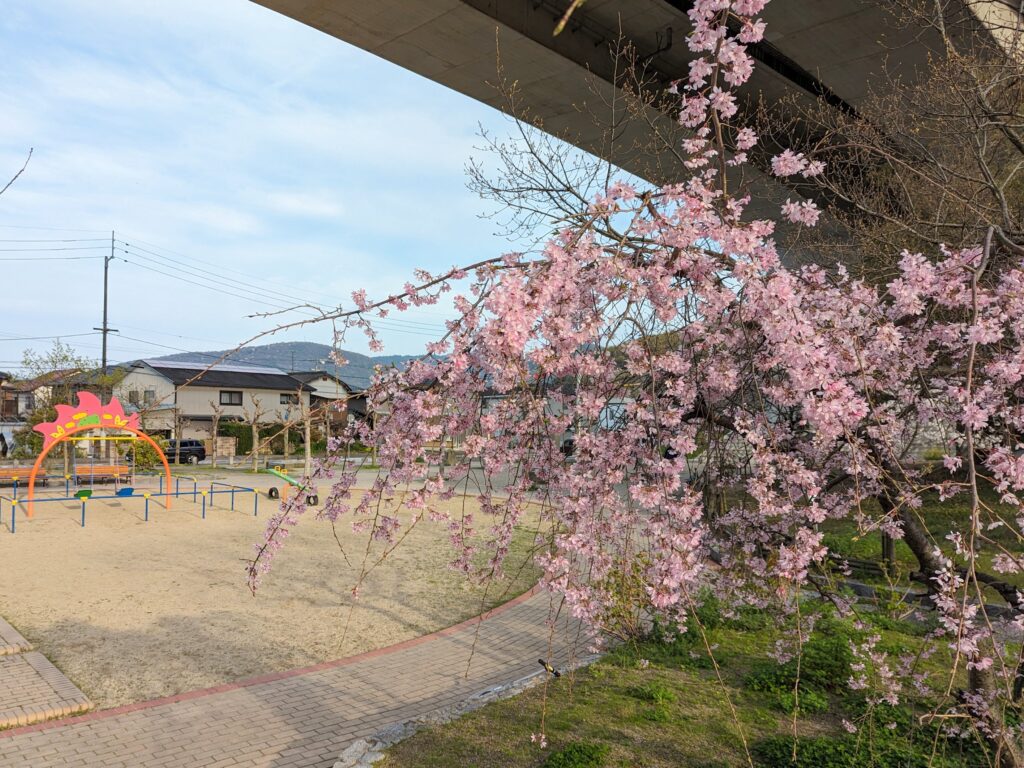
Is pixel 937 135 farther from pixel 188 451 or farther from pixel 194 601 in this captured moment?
pixel 188 451

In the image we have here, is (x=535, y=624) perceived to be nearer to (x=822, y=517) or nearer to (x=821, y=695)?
(x=821, y=695)

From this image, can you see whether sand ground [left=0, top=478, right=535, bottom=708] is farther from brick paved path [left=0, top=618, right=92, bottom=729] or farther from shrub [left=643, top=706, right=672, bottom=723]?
shrub [left=643, top=706, right=672, bottom=723]

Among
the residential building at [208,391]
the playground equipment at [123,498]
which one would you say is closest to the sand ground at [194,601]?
the playground equipment at [123,498]

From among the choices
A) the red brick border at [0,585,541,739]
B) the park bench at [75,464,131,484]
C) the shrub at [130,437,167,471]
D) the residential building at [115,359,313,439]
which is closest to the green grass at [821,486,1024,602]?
the red brick border at [0,585,541,739]

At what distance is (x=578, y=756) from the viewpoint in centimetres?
464

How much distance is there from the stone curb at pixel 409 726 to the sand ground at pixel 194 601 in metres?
1.59

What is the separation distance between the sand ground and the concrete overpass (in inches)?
322

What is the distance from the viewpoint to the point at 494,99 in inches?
488

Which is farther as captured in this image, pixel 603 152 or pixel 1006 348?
pixel 603 152

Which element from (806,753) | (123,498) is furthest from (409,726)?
(123,498)

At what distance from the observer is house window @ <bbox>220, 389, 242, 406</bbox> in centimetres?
4403

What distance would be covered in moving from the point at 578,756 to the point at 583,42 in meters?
10.5

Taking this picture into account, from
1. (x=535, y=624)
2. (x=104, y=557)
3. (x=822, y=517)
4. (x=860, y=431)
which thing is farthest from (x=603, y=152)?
(x=104, y=557)

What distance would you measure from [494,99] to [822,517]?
10.9m
